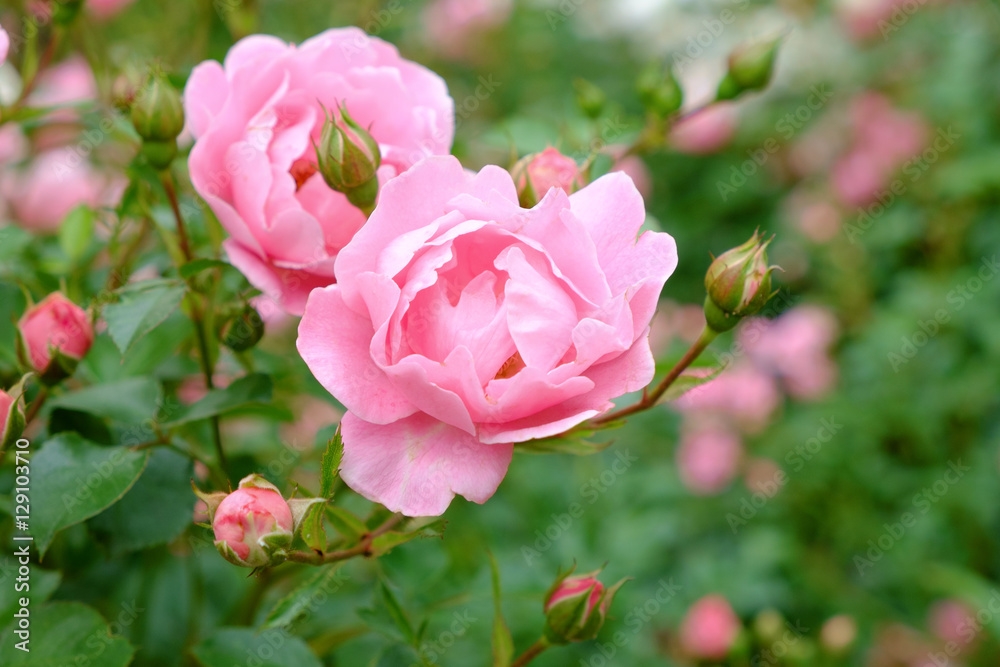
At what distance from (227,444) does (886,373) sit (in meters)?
1.66

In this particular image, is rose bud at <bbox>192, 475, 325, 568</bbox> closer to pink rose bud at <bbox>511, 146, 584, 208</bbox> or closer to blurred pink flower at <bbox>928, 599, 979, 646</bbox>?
pink rose bud at <bbox>511, 146, 584, 208</bbox>

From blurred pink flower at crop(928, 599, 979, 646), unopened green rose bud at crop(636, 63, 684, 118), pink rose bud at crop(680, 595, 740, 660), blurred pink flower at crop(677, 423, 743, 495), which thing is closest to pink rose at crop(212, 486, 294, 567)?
unopened green rose bud at crop(636, 63, 684, 118)

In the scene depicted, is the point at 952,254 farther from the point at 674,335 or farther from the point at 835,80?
the point at 835,80

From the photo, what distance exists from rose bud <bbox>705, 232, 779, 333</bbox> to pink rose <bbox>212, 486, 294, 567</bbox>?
1.17 ft

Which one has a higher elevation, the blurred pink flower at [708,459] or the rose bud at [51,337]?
the rose bud at [51,337]

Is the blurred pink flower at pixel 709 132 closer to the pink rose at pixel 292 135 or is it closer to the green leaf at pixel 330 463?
the pink rose at pixel 292 135

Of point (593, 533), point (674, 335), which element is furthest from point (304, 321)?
point (674, 335)

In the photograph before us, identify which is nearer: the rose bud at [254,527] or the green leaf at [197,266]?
the rose bud at [254,527]

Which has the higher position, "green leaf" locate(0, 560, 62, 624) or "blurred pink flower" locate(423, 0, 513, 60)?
"green leaf" locate(0, 560, 62, 624)

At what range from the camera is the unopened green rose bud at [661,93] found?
35.1 inches

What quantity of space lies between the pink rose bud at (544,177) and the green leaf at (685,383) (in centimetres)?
18

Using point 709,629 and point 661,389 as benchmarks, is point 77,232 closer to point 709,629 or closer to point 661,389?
point 661,389

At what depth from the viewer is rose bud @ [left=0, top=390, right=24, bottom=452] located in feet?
1.82

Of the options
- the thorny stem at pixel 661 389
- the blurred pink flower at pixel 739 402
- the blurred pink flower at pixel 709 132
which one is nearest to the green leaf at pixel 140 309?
the thorny stem at pixel 661 389
